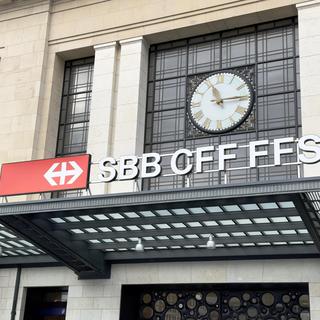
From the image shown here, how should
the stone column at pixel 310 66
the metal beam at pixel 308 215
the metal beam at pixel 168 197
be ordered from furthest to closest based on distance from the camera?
the stone column at pixel 310 66, the metal beam at pixel 308 215, the metal beam at pixel 168 197

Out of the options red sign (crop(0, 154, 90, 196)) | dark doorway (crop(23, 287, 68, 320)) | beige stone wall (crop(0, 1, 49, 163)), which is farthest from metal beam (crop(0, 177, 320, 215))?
beige stone wall (crop(0, 1, 49, 163))

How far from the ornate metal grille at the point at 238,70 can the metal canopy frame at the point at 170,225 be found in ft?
9.76

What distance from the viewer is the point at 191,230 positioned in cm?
2061

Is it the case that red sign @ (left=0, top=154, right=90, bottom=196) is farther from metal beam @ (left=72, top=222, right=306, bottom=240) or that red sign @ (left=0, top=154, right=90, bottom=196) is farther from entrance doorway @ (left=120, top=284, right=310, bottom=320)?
entrance doorway @ (left=120, top=284, right=310, bottom=320)

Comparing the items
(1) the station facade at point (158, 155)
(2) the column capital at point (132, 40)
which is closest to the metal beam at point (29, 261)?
(1) the station facade at point (158, 155)

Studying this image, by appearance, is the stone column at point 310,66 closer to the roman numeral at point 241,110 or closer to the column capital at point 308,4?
the column capital at point 308,4

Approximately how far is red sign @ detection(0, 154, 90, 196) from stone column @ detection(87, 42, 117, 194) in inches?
161

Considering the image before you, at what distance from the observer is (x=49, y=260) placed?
80.4ft

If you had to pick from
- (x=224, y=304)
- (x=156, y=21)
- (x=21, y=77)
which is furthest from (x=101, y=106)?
(x=224, y=304)

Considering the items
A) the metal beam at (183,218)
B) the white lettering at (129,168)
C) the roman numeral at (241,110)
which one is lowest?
the metal beam at (183,218)

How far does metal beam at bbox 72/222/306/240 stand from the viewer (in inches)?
772

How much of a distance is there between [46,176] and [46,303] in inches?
320

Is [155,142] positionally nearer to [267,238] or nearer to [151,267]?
[151,267]

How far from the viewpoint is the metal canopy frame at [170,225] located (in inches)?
677
